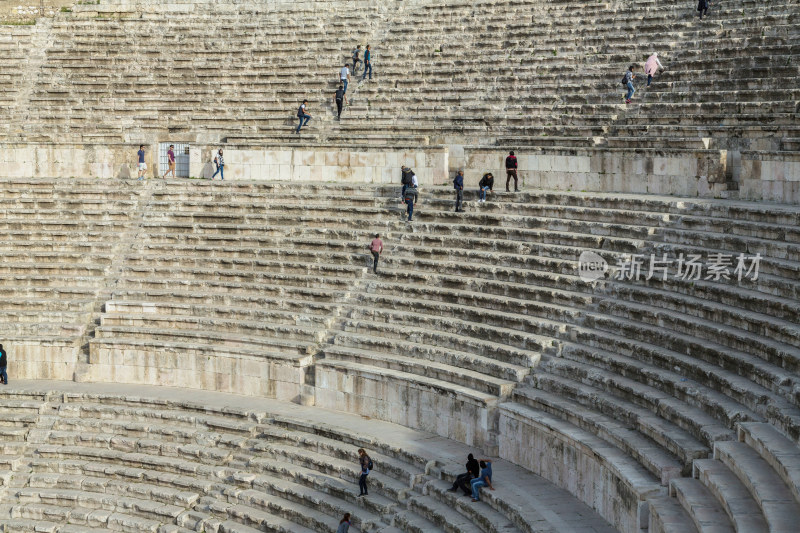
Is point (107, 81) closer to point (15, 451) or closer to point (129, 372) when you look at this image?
point (129, 372)

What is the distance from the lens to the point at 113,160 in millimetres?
30344

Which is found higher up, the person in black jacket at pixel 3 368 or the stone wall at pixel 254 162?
the stone wall at pixel 254 162

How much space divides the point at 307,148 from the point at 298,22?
800 centimetres

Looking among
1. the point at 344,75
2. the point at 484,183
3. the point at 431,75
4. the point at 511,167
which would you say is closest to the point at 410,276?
the point at 484,183

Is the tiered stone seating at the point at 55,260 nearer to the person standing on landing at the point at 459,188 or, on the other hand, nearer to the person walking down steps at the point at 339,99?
the person walking down steps at the point at 339,99

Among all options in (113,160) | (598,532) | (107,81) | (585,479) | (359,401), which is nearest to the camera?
(598,532)

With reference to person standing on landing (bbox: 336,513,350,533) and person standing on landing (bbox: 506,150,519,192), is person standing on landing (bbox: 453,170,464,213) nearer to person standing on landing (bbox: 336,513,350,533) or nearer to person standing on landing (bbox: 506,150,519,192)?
person standing on landing (bbox: 506,150,519,192)

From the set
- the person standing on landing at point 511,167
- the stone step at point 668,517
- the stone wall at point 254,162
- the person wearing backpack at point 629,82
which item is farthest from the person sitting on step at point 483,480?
the person wearing backpack at point 629,82

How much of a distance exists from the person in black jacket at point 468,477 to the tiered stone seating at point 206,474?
229 millimetres

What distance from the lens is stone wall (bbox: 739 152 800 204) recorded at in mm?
19828

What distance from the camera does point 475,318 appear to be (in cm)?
2122

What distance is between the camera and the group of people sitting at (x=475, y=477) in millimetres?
16859

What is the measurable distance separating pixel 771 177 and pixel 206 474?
457 inches

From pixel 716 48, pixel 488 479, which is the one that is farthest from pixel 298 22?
pixel 488 479
